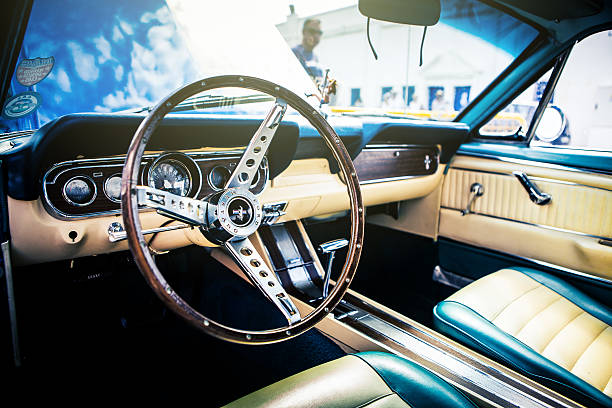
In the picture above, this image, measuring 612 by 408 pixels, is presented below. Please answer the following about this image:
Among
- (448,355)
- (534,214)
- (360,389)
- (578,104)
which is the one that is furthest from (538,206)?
(360,389)

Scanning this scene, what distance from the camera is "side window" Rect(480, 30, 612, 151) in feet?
6.86

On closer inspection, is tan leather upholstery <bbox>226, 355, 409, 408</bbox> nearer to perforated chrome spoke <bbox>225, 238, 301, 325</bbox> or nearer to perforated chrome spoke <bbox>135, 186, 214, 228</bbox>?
perforated chrome spoke <bbox>225, 238, 301, 325</bbox>

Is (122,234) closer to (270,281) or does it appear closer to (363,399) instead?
(270,281)

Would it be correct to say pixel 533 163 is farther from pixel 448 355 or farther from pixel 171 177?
pixel 171 177

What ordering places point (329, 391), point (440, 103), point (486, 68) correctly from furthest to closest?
1. point (440, 103)
2. point (486, 68)
3. point (329, 391)

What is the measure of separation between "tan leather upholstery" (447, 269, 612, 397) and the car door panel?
43cm

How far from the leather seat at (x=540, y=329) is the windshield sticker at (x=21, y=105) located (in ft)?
5.35

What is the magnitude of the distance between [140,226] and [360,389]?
2.24 feet

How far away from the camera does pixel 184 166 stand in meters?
1.49

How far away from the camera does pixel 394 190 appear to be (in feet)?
8.04

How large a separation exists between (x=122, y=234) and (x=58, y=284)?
2.99ft

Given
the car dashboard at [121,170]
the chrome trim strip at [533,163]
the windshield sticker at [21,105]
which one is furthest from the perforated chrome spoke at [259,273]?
the chrome trim strip at [533,163]

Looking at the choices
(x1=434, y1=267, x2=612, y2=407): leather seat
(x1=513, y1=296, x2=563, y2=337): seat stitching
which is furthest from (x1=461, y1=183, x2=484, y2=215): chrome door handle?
(x1=513, y1=296, x2=563, y2=337): seat stitching

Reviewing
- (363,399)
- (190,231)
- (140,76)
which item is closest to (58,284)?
(190,231)
